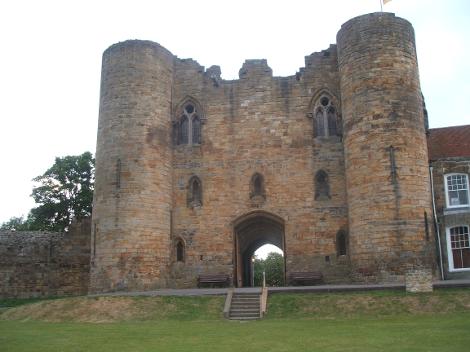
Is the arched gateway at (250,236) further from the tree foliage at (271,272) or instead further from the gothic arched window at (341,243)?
the tree foliage at (271,272)

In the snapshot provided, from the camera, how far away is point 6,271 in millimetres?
26172

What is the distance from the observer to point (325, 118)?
2444cm

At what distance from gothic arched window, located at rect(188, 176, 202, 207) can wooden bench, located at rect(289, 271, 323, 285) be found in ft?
16.7

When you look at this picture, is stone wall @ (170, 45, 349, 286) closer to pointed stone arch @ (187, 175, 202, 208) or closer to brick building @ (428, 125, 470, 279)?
pointed stone arch @ (187, 175, 202, 208)

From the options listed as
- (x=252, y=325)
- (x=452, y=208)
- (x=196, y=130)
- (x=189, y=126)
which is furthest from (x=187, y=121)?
(x=252, y=325)

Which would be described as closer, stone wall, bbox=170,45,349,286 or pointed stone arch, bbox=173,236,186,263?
stone wall, bbox=170,45,349,286

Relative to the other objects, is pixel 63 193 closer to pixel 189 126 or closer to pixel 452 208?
pixel 189 126

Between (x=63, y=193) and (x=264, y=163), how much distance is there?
18.6m

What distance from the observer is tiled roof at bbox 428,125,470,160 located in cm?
2383

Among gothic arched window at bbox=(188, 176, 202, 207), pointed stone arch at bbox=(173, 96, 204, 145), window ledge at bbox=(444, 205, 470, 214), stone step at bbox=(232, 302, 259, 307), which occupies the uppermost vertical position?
pointed stone arch at bbox=(173, 96, 204, 145)

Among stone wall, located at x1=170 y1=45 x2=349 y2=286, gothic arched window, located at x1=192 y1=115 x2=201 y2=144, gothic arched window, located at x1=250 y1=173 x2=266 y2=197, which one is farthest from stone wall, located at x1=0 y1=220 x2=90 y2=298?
gothic arched window, located at x1=250 y1=173 x2=266 y2=197

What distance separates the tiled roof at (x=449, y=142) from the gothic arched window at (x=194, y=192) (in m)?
9.82

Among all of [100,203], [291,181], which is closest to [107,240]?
[100,203]

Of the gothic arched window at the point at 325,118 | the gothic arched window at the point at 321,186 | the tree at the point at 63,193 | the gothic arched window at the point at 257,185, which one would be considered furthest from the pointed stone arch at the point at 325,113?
the tree at the point at 63,193
